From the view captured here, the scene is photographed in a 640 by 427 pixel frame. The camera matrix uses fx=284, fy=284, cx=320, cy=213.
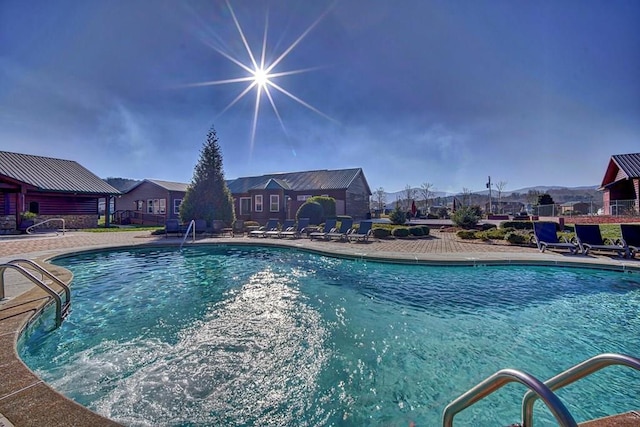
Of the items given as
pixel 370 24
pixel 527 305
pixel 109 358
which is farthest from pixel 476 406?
pixel 370 24

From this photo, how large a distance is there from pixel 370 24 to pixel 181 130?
42.6 feet

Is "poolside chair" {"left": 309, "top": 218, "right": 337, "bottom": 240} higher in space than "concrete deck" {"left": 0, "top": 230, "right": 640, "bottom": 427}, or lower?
higher

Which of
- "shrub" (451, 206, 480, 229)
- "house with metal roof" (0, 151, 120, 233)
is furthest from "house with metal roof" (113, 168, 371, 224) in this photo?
"shrub" (451, 206, 480, 229)

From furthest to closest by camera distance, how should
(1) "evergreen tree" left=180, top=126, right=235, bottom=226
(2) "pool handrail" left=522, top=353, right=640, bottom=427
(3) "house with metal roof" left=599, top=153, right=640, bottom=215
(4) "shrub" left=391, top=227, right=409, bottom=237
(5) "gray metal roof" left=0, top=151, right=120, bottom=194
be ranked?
1. (5) "gray metal roof" left=0, top=151, right=120, bottom=194
2. (1) "evergreen tree" left=180, top=126, right=235, bottom=226
3. (3) "house with metal roof" left=599, top=153, right=640, bottom=215
4. (4) "shrub" left=391, top=227, right=409, bottom=237
5. (2) "pool handrail" left=522, top=353, right=640, bottom=427

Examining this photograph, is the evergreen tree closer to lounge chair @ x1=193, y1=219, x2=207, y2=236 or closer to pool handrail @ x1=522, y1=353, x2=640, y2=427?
lounge chair @ x1=193, y1=219, x2=207, y2=236

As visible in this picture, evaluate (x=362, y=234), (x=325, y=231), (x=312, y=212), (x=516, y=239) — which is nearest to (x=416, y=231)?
(x=362, y=234)

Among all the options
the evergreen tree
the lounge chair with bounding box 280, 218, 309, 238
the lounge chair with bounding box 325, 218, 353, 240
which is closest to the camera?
the lounge chair with bounding box 325, 218, 353, 240

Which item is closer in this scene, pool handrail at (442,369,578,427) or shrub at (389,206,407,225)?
pool handrail at (442,369,578,427)

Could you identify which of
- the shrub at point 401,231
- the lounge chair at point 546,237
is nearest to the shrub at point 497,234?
the lounge chair at point 546,237

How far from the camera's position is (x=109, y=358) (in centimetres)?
378

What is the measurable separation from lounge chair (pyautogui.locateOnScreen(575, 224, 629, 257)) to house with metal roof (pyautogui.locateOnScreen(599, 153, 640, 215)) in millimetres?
11366

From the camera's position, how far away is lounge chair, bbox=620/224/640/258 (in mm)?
9094

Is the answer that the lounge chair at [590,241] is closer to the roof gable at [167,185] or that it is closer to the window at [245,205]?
the window at [245,205]

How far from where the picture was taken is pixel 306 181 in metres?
31.0
